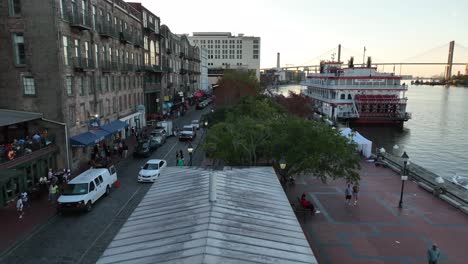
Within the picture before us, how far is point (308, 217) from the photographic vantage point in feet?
62.7

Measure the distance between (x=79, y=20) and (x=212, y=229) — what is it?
2704 cm

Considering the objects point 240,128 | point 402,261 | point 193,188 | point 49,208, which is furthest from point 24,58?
point 402,261

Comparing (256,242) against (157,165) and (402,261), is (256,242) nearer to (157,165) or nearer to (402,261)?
(402,261)

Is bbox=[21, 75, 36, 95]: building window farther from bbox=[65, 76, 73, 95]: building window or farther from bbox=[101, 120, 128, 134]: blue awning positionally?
bbox=[101, 120, 128, 134]: blue awning

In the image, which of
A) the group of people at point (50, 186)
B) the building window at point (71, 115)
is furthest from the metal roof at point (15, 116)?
the group of people at point (50, 186)

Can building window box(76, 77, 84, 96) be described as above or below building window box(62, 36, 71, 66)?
below

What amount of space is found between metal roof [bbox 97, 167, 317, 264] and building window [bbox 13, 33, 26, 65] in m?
20.8

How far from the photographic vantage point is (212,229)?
7.85 m

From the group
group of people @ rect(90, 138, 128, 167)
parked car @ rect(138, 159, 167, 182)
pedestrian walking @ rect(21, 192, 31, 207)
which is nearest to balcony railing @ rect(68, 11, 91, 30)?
group of people @ rect(90, 138, 128, 167)

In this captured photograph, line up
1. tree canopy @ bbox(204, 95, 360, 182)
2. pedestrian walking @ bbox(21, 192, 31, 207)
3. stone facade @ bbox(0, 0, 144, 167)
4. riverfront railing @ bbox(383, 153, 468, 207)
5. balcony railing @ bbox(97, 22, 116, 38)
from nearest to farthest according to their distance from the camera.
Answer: tree canopy @ bbox(204, 95, 360, 182), pedestrian walking @ bbox(21, 192, 31, 207), riverfront railing @ bbox(383, 153, 468, 207), stone facade @ bbox(0, 0, 144, 167), balcony railing @ bbox(97, 22, 116, 38)

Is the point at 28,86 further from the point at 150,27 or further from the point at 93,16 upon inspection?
the point at 150,27

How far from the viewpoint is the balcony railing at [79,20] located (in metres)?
27.6

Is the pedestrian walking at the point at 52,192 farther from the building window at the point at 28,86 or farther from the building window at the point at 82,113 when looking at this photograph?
the building window at the point at 82,113

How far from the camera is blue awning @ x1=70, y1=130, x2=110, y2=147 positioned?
1084 inches
